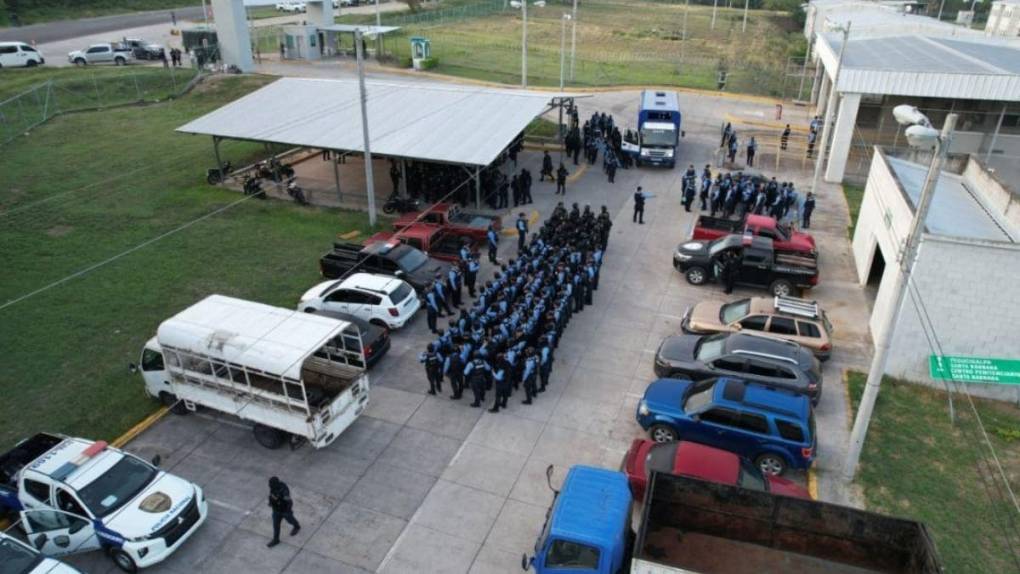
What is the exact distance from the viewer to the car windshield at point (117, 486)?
1006 centimetres

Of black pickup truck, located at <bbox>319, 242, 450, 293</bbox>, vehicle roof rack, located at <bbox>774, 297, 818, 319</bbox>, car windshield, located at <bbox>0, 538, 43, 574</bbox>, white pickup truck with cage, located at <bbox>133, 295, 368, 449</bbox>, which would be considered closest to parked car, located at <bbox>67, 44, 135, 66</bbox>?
black pickup truck, located at <bbox>319, 242, 450, 293</bbox>

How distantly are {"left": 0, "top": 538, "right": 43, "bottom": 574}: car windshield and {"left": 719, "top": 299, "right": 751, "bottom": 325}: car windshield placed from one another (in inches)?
522

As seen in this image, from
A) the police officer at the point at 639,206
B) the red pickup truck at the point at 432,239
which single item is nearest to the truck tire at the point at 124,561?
the red pickup truck at the point at 432,239

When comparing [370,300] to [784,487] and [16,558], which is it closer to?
[16,558]

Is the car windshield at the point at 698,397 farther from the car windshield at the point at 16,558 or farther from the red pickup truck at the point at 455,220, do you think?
the car windshield at the point at 16,558

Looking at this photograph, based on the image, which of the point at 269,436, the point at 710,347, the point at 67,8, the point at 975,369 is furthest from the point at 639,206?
the point at 67,8

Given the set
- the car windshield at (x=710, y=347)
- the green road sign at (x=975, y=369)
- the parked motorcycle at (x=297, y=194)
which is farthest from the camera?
the parked motorcycle at (x=297, y=194)

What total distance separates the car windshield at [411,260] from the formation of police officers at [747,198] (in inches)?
413

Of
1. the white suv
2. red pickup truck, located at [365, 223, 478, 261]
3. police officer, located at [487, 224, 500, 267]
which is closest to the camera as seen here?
the white suv

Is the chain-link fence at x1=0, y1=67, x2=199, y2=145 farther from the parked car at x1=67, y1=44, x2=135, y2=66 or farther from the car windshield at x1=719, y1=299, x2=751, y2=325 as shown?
the car windshield at x1=719, y1=299, x2=751, y2=325

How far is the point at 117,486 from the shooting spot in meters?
10.4

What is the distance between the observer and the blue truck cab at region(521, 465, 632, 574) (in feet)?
29.1

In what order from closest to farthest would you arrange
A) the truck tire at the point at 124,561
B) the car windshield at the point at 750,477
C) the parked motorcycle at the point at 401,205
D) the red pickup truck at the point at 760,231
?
the truck tire at the point at 124,561 < the car windshield at the point at 750,477 < the red pickup truck at the point at 760,231 < the parked motorcycle at the point at 401,205

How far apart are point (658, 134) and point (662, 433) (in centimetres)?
1874
